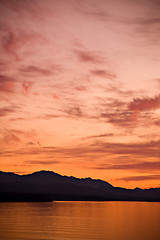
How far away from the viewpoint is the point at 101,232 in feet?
194

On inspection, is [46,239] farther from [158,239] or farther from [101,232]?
[158,239]

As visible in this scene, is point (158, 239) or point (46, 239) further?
point (158, 239)

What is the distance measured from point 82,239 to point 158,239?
43.1ft

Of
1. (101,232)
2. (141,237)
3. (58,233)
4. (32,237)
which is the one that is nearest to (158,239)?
(141,237)

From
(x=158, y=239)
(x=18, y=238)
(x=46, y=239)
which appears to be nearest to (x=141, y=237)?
(x=158, y=239)

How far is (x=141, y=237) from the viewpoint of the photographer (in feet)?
182

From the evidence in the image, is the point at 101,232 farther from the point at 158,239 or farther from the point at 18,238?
the point at 18,238

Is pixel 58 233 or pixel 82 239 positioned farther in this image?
pixel 58 233

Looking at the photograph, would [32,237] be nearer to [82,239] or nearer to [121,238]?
[82,239]

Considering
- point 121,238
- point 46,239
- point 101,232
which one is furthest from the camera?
point 101,232

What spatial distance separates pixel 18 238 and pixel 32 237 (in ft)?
8.27

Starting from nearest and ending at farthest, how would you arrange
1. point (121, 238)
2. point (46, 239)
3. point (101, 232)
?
point (46, 239) < point (121, 238) < point (101, 232)

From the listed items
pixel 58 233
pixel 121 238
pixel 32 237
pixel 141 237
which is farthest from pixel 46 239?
pixel 141 237

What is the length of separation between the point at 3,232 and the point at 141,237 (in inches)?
905
